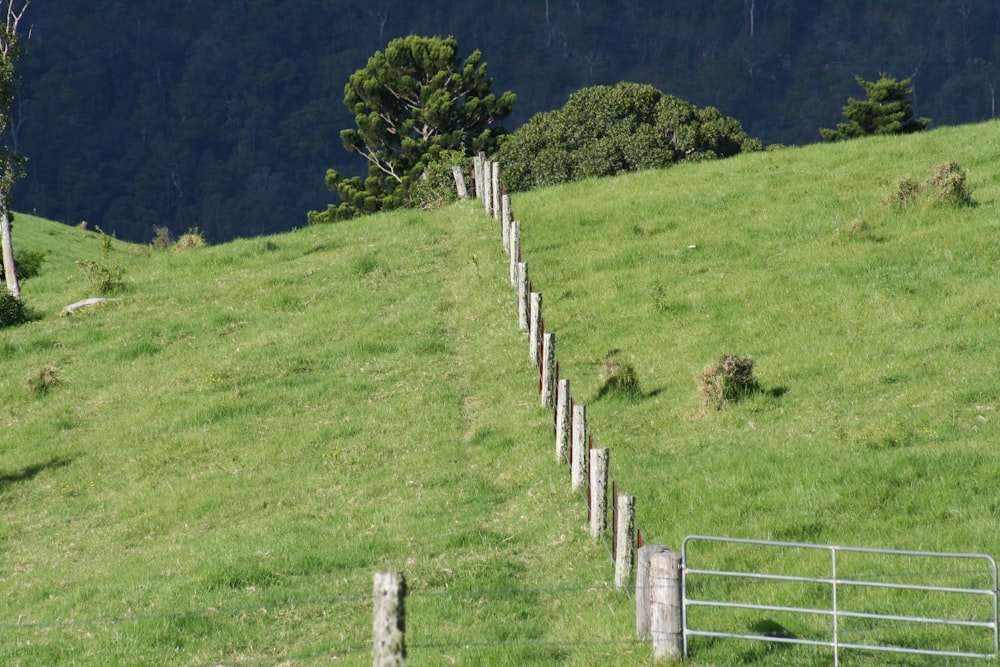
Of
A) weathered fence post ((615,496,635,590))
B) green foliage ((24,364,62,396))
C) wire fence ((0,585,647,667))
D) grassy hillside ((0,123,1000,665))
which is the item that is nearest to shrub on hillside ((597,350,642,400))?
grassy hillside ((0,123,1000,665))

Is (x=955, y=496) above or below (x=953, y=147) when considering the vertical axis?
below

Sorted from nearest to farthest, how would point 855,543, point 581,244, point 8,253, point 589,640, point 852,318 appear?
1. point 589,640
2. point 855,543
3. point 852,318
4. point 581,244
5. point 8,253

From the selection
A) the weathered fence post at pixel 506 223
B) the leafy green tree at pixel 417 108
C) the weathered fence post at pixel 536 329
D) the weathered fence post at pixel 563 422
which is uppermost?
the leafy green tree at pixel 417 108

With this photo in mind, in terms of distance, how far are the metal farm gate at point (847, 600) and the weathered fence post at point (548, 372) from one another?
8517mm

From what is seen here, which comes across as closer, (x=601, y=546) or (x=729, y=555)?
(x=729, y=555)

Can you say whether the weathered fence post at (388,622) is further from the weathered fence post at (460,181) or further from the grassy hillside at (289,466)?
the weathered fence post at (460,181)

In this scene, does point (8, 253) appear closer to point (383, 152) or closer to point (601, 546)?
point (601, 546)

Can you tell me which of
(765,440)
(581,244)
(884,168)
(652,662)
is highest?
(884,168)

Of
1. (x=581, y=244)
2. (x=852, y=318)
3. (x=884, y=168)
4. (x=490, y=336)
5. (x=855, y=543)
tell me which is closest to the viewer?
(x=855, y=543)

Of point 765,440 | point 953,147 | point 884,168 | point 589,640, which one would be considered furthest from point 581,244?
point 589,640

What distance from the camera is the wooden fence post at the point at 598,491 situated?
59.7ft

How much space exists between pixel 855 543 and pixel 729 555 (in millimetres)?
1649

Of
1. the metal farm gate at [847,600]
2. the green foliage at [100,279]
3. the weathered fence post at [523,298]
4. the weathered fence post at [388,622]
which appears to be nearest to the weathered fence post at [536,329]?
the weathered fence post at [523,298]

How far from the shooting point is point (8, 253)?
1741 inches
